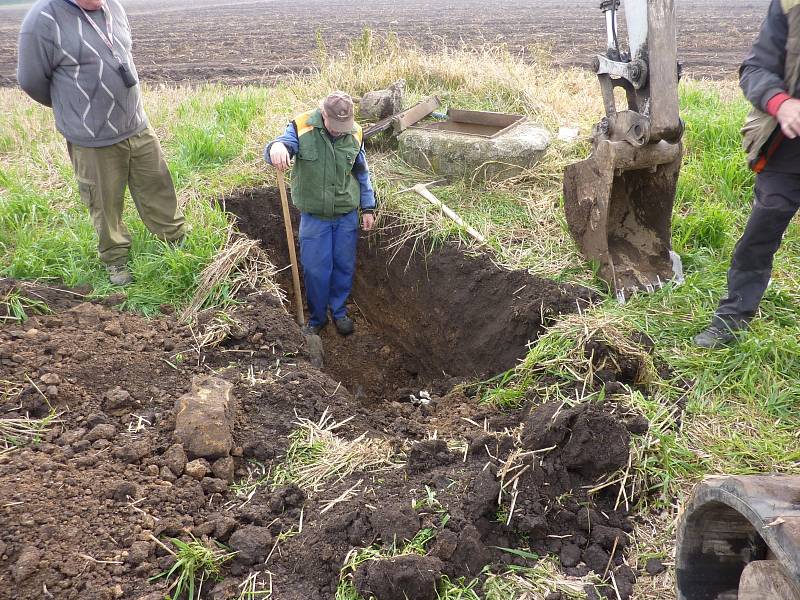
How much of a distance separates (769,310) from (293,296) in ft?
11.4

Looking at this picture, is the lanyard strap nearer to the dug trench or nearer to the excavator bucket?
the dug trench

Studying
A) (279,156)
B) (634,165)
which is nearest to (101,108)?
(279,156)

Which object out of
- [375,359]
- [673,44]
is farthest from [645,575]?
[375,359]

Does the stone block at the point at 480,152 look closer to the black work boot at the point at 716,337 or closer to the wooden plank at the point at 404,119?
the wooden plank at the point at 404,119

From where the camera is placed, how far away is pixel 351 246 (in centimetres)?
495

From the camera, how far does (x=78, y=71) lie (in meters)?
3.90

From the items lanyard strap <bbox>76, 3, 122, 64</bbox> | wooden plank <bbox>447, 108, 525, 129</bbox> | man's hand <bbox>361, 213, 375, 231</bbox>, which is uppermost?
lanyard strap <bbox>76, 3, 122, 64</bbox>

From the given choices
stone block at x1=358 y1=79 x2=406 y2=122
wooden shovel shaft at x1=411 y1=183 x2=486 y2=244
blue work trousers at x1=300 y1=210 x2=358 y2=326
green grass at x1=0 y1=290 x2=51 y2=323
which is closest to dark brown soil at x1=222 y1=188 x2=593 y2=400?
wooden shovel shaft at x1=411 y1=183 x2=486 y2=244

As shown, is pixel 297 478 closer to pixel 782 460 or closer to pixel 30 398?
pixel 30 398

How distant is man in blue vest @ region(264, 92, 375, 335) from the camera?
172 inches

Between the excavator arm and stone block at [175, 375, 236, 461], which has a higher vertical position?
the excavator arm

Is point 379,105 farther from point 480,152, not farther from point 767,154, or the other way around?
point 767,154

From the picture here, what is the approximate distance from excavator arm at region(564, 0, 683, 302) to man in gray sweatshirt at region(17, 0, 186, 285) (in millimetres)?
2884

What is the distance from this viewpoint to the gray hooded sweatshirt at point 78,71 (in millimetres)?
3775
